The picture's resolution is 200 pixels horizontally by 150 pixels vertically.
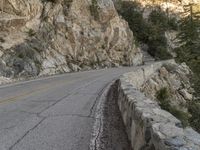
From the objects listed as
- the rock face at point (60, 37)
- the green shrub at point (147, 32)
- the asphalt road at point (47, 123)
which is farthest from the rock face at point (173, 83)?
the green shrub at point (147, 32)

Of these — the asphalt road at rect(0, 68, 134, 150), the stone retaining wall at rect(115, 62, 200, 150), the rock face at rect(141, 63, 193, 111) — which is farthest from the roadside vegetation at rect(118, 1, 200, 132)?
the stone retaining wall at rect(115, 62, 200, 150)

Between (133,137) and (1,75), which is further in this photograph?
(1,75)

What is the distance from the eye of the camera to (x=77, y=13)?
148 ft

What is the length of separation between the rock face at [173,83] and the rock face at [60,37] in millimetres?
10051

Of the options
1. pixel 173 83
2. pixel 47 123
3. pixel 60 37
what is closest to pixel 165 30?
pixel 60 37

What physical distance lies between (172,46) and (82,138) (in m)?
71.9

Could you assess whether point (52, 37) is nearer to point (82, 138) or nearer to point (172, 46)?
point (82, 138)

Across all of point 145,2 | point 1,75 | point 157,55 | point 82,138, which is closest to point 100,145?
point 82,138

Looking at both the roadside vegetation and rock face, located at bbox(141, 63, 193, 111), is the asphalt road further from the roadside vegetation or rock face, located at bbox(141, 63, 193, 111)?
the roadside vegetation

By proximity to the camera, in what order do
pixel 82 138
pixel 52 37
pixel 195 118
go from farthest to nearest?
pixel 52 37 → pixel 195 118 → pixel 82 138

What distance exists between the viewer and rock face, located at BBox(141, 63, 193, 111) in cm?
2680

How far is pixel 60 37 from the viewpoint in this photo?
39219mm

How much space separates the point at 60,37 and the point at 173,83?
13112 mm

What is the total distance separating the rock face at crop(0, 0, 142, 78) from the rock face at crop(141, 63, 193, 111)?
33.0ft
